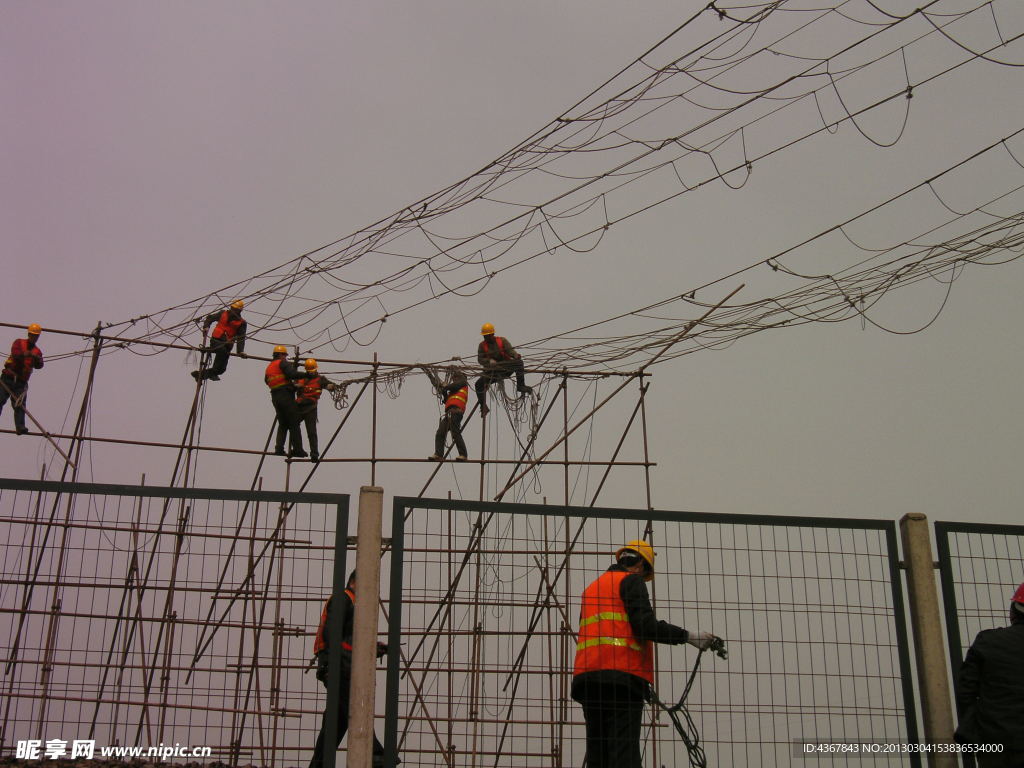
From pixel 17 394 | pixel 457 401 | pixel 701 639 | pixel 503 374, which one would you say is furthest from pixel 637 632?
pixel 17 394

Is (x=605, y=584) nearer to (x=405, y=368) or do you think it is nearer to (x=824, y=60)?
(x=824, y=60)

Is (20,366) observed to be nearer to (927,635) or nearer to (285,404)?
(285,404)

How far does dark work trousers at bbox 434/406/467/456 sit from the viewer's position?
54.9 feet

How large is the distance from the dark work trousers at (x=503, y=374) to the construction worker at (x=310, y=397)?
2129mm

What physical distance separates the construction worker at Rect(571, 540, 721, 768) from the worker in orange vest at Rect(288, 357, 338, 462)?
33.8 feet

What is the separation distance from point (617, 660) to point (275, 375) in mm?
11169

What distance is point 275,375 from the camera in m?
17.0

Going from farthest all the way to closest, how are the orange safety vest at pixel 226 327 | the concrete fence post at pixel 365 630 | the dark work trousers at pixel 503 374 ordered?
the orange safety vest at pixel 226 327, the dark work trousers at pixel 503 374, the concrete fence post at pixel 365 630

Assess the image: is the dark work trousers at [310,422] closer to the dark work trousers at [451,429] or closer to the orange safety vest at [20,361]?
the dark work trousers at [451,429]

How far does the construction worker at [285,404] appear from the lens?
54.9 ft

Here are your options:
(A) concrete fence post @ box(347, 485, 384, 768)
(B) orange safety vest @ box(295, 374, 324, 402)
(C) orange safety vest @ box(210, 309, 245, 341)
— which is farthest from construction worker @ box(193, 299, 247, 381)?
(A) concrete fence post @ box(347, 485, 384, 768)

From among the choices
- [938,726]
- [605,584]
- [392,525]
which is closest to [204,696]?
[392,525]

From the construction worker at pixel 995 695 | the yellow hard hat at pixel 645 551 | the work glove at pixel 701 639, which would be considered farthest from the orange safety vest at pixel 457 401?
the construction worker at pixel 995 695

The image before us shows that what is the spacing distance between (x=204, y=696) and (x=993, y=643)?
15.6ft
